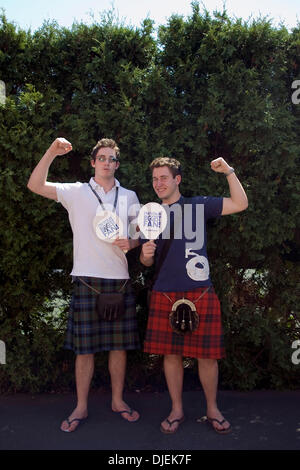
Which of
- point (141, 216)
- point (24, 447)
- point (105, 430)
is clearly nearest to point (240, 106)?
point (141, 216)

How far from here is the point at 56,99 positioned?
3.78 metres

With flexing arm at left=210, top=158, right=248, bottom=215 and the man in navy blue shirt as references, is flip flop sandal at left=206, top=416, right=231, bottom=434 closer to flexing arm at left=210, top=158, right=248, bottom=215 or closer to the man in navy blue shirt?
the man in navy blue shirt

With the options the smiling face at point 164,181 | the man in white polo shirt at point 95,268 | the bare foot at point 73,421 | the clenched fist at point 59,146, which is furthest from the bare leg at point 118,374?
the clenched fist at point 59,146

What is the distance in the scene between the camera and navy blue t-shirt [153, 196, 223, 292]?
125 inches

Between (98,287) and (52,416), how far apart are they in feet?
3.63

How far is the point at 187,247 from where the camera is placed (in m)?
3.20

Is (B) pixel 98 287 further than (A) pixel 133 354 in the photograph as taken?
No

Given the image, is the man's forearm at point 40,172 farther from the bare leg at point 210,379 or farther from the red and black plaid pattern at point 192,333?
the bare leg at point 210,379

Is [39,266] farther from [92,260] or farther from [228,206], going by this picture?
[228,206]

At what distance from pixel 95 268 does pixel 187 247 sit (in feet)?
2.29

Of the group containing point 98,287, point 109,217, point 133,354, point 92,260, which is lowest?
point 133,354
